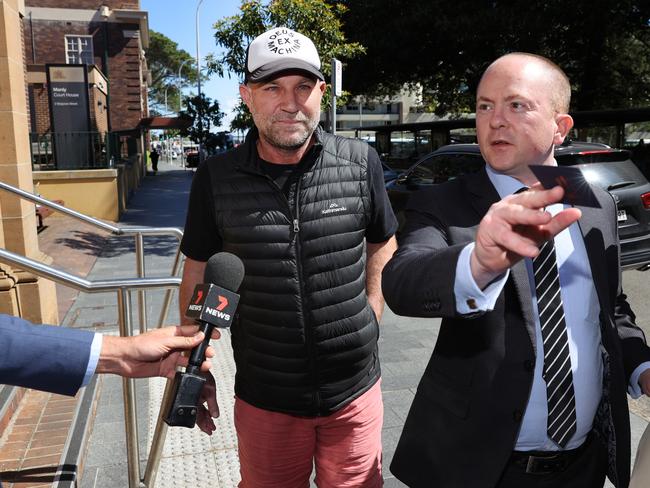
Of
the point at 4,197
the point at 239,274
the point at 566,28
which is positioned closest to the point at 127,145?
the point at 566,28

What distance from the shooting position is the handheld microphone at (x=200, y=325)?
1.46m

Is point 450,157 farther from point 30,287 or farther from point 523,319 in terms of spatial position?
point 523,319

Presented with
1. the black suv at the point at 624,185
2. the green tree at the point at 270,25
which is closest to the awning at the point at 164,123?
the green tree at the point at 270,25

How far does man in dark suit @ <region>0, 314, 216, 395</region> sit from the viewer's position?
1.38 m

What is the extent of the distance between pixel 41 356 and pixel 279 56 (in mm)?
1382

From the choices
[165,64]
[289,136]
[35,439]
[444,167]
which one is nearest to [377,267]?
[289,136]

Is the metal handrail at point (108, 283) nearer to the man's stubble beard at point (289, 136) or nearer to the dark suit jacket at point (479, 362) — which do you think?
the man's stubble beard at point (289, 136)

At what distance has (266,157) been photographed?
7.72 ft

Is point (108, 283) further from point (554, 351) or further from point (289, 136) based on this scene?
point (554, 351)

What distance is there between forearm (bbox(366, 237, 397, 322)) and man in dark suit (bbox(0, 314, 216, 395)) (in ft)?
3.55

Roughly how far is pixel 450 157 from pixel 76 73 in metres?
11.5

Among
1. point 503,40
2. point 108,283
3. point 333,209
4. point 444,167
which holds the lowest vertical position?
point 108,283

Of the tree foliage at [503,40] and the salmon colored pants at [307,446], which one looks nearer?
the salmon colored pants at [307,446]

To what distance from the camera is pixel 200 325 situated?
1526mm
